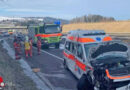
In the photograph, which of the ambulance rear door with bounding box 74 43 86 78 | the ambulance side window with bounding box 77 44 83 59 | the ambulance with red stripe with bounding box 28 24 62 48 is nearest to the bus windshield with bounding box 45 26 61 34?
the ambulance with red stripe with bounding box 28 24 62 48

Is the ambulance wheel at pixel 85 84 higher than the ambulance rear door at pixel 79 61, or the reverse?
the ambulance rear door at pixel 79 61

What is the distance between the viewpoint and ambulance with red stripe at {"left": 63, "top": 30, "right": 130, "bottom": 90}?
698 cm

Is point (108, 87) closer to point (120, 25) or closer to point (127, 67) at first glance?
point (127, 67)

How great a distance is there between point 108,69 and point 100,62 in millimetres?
635

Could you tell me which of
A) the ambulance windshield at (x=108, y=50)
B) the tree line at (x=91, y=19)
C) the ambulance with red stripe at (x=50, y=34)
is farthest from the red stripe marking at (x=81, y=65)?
the tree line at (x=91, y=19)

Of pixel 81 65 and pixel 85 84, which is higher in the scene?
pixel 81 65

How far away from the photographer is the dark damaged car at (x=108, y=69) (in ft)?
22.8

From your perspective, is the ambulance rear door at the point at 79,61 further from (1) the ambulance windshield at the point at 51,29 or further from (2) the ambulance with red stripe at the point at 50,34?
(1) the ambulance windshield at the point at 51,29

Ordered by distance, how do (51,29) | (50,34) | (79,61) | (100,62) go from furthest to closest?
(51,29) < (50,34) < (79,61) < (100,62)

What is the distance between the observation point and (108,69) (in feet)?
23.8

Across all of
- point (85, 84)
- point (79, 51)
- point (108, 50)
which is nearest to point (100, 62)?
point (108, 50)

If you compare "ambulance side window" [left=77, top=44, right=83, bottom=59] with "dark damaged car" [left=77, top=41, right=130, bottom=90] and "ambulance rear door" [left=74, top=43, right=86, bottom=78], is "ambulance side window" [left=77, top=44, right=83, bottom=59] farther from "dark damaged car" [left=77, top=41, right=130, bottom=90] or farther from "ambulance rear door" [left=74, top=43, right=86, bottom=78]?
"dark damaged car" [left=77, top=41, right=130, bottom=90]

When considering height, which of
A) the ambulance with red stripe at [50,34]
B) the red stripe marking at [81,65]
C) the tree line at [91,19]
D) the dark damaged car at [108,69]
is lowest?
the tree line at [91,19]

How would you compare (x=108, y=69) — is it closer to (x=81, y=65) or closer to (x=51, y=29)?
(x=81, y=65)
